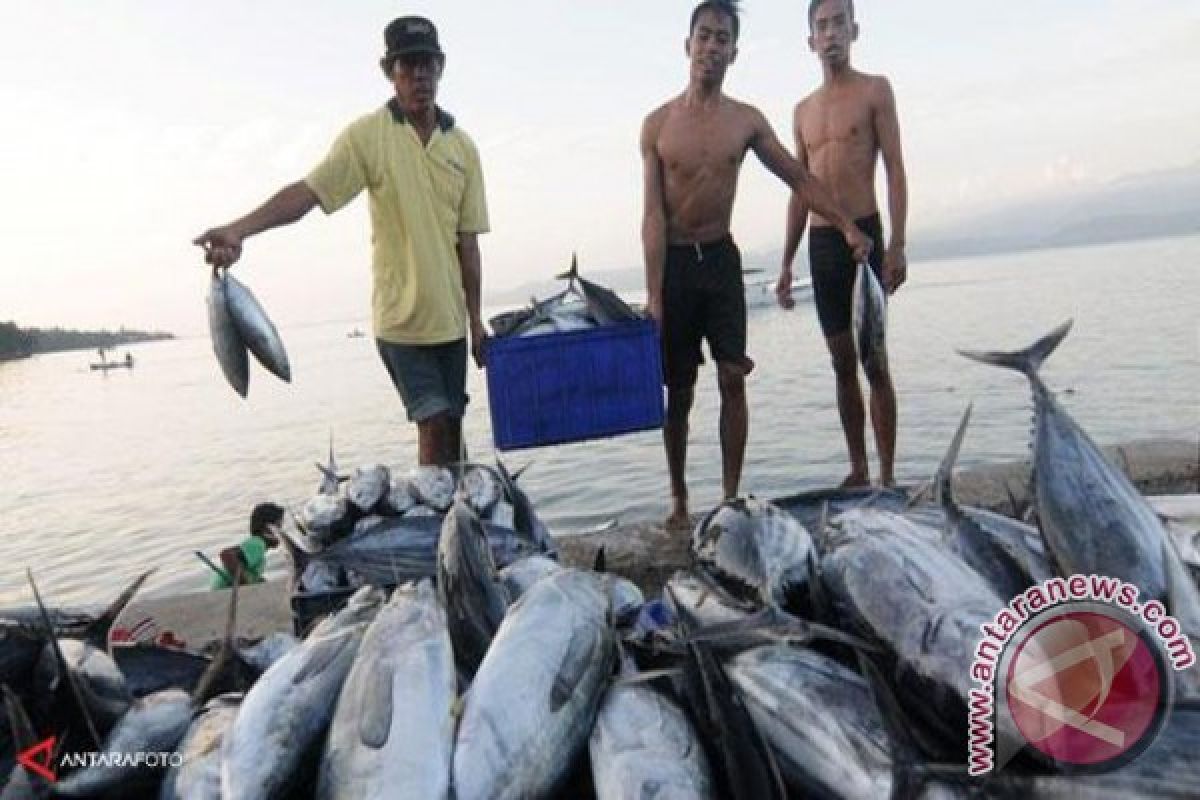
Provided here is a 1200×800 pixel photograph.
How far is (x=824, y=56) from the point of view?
5621 mm

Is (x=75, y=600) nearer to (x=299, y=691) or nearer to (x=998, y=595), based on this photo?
(x=299, y=691)

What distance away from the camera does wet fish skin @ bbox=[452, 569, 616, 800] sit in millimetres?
1839

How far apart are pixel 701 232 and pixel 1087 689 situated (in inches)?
154

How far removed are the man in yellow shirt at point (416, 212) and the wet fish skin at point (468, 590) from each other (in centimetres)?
205

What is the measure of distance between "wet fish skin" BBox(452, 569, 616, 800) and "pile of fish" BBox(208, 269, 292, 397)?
101 inches

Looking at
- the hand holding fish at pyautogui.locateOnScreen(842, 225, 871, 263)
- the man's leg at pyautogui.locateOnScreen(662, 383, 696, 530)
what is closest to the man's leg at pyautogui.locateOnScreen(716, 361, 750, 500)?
the man's leg at pyautogui.locateOnScreen(662, 383, 696, 530)

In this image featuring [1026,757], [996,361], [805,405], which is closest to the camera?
[1026,757]

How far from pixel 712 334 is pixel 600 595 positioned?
3155 millimetres

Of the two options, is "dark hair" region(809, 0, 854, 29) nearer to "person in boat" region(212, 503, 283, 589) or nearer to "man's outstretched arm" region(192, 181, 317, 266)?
"man's outstretched arm" region(192, 181, 317, 266)

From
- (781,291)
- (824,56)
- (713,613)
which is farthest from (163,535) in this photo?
(713,613)

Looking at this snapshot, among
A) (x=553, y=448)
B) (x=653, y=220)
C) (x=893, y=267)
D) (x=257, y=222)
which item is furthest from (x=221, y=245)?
(x=553, y=448)

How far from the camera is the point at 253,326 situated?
418cm

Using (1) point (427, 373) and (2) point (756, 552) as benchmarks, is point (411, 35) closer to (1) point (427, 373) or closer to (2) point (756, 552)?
(1) point (427, 373)

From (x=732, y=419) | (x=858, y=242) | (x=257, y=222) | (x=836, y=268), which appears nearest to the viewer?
(x=257, y=222)
